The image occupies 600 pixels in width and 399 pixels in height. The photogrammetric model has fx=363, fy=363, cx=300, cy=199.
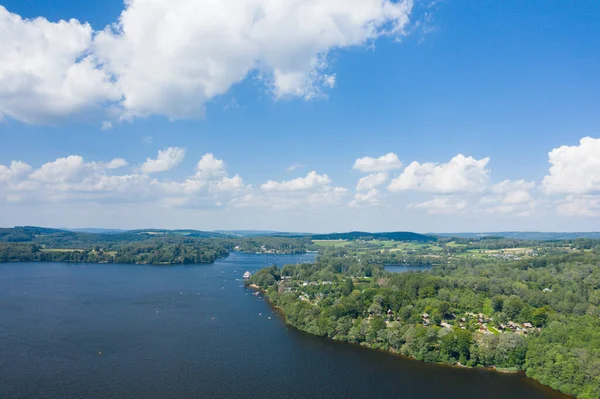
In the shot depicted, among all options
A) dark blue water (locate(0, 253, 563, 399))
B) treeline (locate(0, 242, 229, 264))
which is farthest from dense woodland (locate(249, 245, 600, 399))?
treeline (locate(0, 242, 229, 264))

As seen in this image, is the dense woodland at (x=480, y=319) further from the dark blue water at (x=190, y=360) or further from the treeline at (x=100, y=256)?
the treeline at (x=100, y=256)

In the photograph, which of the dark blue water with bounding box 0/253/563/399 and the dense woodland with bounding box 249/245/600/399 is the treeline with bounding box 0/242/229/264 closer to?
the dense woodland with bounding box 249/245/600/399

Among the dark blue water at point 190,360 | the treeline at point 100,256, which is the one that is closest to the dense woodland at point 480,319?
the dark blue water at point 190,360

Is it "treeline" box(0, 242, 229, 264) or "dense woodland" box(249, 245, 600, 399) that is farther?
"treeline" box(0, 242, 229, 264)

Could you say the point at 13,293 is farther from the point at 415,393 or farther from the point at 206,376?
the point at 415,393

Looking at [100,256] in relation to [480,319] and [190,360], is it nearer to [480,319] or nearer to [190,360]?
[190,360]

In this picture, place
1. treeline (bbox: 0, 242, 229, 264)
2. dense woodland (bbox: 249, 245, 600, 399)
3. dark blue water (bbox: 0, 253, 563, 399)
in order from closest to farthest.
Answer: dark blue water (bbox: 0, 253, 563, 399), dense woodland (bbox: 249, 245, 600, 399), treeline (bbox: 0, 242, 229, 264)
